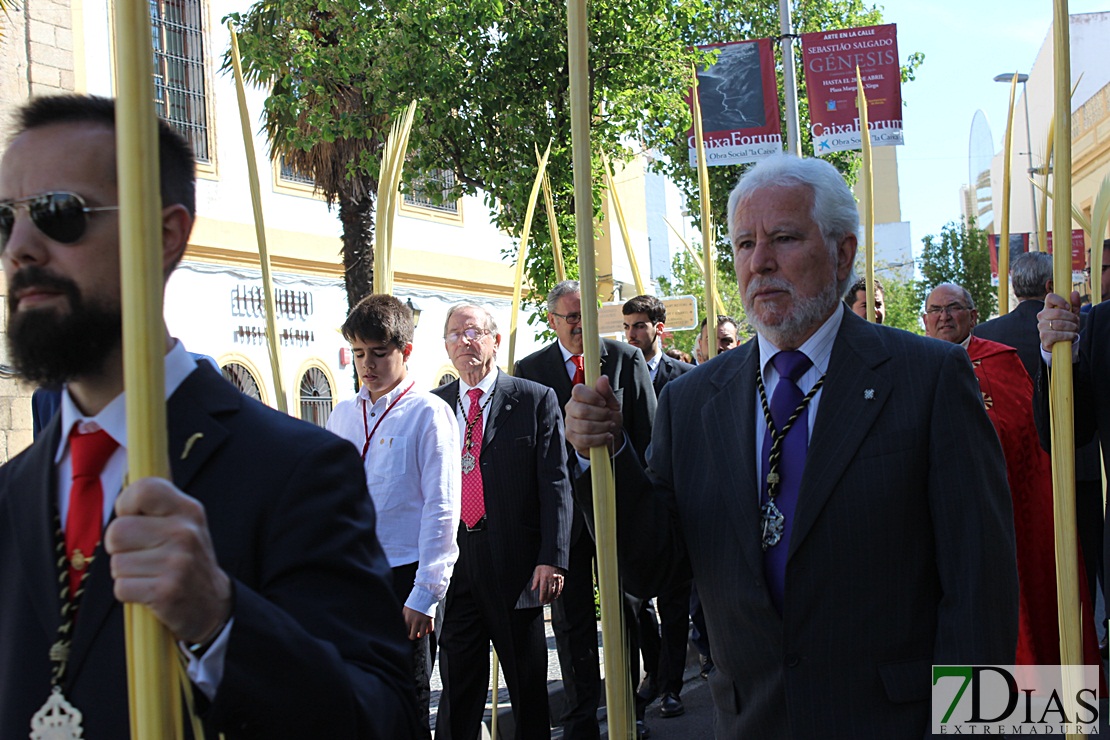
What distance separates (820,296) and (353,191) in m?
10.2

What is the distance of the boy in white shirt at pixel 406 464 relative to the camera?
4.29 m

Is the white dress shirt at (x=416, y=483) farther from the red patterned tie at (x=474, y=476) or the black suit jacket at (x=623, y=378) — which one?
the black suit jacket at (x=623, y=378)

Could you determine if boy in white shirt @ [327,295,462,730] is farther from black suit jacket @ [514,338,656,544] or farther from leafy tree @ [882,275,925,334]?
leafy tree @ [882,275,925,334]

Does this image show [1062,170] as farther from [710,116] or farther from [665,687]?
[710,116]

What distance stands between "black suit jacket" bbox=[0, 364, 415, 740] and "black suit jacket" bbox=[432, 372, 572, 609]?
129 inches

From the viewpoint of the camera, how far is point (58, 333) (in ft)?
4.84

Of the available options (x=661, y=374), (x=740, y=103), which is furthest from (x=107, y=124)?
(x=740, y=103)

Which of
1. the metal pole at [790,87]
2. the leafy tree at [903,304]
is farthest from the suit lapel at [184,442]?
the leafy tree at [903,304]

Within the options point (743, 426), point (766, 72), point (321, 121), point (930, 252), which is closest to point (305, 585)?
point (743, 426)

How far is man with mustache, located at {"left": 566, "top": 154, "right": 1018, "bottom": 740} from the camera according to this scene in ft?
7.88

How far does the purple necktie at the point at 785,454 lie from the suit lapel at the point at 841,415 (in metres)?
0.05

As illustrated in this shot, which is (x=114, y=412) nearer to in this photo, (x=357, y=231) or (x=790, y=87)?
(x=357, y=231)

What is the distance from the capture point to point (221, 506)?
153 centimetres

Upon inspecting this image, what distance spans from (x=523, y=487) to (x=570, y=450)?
25 centimetres
